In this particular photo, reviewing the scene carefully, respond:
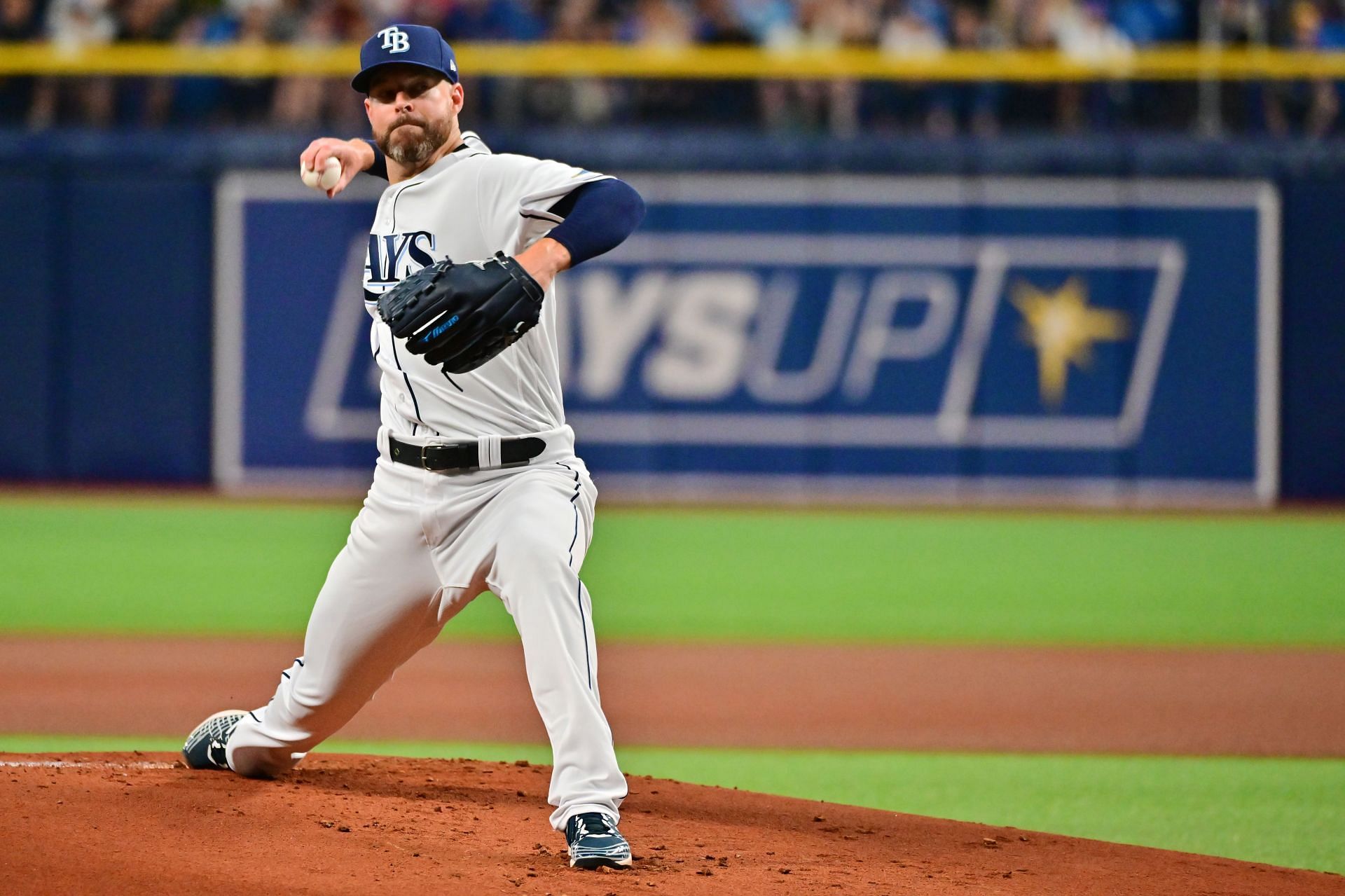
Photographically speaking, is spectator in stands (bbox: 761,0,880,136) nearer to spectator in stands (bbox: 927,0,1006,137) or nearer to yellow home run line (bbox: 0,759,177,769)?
spectator in stands (bbox: 927,0,1006,137)

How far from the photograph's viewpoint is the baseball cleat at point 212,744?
4.42m

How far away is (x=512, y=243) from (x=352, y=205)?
32.6 feet

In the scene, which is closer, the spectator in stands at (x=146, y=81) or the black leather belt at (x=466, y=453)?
the black leather belt at (x=466, y=453)

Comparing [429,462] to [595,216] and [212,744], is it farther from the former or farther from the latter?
[212,744]

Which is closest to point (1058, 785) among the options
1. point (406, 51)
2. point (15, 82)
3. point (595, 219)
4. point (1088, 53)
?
point (595, 219)

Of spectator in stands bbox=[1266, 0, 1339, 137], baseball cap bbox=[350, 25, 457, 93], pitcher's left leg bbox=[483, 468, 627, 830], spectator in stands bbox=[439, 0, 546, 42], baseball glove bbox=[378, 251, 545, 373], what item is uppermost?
spectator in stands bbox=[439, 0, 546, 42]

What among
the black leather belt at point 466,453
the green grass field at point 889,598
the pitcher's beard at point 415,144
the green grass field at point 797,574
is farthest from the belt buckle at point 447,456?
the green grass field at point 797,574

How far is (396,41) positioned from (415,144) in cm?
24

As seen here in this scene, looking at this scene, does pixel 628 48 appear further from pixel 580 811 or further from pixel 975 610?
pixel 580 811

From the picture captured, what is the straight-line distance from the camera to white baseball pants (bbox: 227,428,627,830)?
369cm

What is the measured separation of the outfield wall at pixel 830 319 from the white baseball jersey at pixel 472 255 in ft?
31.2

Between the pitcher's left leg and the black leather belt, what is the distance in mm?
98

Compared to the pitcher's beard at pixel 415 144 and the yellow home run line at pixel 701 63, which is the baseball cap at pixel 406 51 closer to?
the pitcher's beard at pixel 415 144

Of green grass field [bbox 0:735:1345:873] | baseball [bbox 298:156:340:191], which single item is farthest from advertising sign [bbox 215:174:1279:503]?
baseball [bbox 298:156:340:191]
